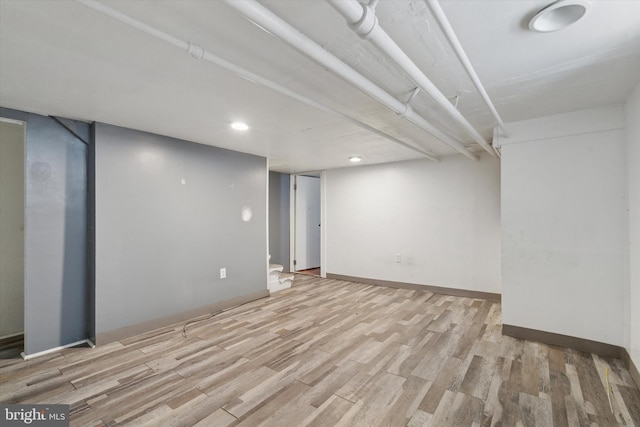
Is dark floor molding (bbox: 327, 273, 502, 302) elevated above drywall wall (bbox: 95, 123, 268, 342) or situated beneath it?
situated beneath

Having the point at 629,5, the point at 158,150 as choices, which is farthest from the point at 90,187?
the point at 629,5

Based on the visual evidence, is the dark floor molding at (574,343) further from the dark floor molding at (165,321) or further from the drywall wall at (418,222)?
the dark floor molding at (165,321)

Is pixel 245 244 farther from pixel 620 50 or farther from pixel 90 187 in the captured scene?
pixel 620 50

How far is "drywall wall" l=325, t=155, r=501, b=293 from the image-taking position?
13.4 ft

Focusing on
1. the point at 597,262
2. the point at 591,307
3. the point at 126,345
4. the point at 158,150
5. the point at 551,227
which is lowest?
the point at 126,345

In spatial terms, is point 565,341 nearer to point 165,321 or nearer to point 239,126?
point 239,126

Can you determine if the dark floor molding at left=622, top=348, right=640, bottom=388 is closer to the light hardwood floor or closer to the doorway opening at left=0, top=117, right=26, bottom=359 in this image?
the light hardwood floor

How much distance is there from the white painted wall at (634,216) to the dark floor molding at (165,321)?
3965mm

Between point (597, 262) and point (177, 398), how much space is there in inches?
143

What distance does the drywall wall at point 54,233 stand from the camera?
247cm

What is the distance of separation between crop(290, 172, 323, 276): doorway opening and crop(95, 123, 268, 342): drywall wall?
1.89 metres

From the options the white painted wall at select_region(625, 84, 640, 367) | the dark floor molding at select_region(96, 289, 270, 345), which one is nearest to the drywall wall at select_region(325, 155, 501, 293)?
the white painted wall at select_region(625, 84, 640, 367)

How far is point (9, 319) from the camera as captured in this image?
3.02 m
